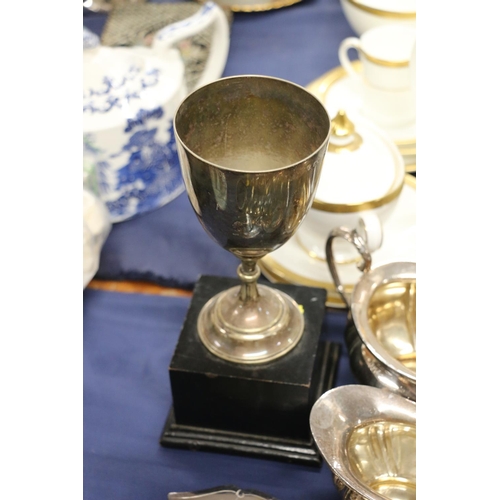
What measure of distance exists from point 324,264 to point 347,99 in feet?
0.86

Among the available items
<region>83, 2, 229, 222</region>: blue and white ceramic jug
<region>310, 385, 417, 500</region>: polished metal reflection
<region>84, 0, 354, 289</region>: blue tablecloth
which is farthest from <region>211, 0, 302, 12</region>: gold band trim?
<region>310, 385, 417, 500</region>: polished metal reflection

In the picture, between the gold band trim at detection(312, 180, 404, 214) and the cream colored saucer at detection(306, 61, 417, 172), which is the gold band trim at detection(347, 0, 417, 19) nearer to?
the cream colored saucer at detection(306, 61, 417, 172)

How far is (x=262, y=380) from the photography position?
0.50 metres

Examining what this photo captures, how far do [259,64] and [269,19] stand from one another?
119mm

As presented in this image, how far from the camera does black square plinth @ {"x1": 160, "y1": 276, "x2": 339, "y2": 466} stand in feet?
1.67

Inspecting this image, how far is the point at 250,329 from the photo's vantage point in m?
0.51

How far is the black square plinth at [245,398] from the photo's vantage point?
1.67 ft

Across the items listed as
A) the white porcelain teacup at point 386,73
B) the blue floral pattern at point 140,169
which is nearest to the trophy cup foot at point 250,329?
the blue floral pattern at point 140,169

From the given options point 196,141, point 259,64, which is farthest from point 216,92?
point 259,64

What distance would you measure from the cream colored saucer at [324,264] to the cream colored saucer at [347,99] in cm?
11

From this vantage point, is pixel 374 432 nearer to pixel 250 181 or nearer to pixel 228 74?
pixel 250 181

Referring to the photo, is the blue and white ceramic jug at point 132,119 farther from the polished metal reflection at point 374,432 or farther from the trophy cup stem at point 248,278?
the polished metal reflection at point 374,432

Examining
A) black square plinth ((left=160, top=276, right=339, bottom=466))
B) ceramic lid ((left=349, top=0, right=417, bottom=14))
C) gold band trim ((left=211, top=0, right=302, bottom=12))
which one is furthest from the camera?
gold band trim ((left=211, top=0, right=302, bottom=12))

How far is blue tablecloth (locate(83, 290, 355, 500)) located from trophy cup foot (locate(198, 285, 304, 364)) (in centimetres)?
8
